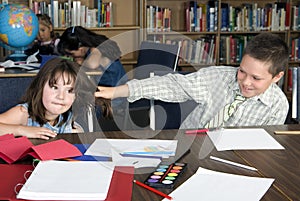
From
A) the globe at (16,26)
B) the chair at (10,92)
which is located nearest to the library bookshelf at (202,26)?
the globe at (16,26)

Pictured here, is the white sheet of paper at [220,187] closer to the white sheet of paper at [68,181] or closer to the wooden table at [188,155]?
the wooden table at [188,155]

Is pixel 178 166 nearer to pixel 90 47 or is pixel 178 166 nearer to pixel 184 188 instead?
pixel 184 188

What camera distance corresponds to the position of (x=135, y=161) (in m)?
1.41

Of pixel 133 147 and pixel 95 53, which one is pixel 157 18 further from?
pixel 133 147

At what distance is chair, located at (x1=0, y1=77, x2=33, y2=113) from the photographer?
7.82 ft

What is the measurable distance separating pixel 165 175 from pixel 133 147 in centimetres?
27

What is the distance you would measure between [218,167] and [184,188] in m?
0.20

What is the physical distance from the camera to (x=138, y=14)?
490 cm

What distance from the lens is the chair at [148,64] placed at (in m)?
2.88

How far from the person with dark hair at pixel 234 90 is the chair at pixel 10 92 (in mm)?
694

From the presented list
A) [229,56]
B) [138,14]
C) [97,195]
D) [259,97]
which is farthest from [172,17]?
[97,195]

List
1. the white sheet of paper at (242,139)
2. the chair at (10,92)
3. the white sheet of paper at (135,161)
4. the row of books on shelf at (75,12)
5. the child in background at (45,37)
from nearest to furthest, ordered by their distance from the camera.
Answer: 1. the white sheet of paper at (135,161)
2. the white sheet of paper at (242,139)
3. the chair at (10,92)
4. the child in background at (45,37)
5. the row of books on shelf at (75,12)

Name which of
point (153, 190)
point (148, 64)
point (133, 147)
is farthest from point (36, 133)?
point (148, 64)

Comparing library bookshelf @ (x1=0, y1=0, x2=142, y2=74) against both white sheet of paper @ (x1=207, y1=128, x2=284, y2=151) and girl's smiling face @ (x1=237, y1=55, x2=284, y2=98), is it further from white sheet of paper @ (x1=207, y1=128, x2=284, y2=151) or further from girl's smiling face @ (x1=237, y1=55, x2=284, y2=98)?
white sheet of paper @ (x1=207, y1=128, x2=284, y2=151)
